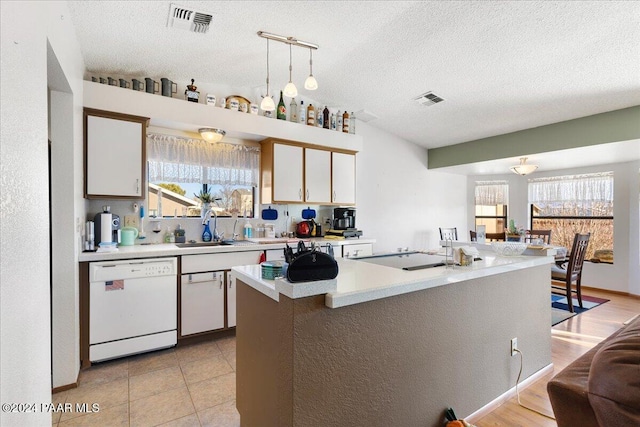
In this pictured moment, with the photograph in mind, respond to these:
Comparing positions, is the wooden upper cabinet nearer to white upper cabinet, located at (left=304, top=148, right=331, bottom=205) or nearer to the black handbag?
white upper cabinet, located at (left=304, top=148, right=331, bottom=205)

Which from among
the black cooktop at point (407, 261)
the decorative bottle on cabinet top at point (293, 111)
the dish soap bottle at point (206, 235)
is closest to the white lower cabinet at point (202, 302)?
the dish soap bottle at point (206, 235)

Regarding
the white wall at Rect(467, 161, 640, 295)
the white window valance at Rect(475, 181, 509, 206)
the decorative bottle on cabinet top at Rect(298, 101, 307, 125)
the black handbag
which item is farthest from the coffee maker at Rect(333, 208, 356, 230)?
the white wall at Rect(467, 161, 640, 295)

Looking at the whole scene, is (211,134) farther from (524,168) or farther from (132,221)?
(524,168)

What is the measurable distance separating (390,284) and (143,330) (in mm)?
2405

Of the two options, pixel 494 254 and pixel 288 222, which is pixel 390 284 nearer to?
pixel 494 254

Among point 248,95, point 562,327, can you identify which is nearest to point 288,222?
point 248,95

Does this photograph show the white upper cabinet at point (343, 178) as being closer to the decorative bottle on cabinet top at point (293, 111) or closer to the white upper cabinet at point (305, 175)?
the white upper cabinet at point (305, 175)

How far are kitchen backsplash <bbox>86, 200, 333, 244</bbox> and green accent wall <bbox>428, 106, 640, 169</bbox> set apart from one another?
8.45 ft

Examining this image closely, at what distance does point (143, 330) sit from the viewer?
275cm

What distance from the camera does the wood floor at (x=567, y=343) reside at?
1.91m

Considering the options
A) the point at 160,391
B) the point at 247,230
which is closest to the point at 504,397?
the point at 160,391

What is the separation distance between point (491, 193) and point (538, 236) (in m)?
1.42

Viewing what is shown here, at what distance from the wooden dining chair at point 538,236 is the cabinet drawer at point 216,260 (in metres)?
4.36

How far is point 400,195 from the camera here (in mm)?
5484
